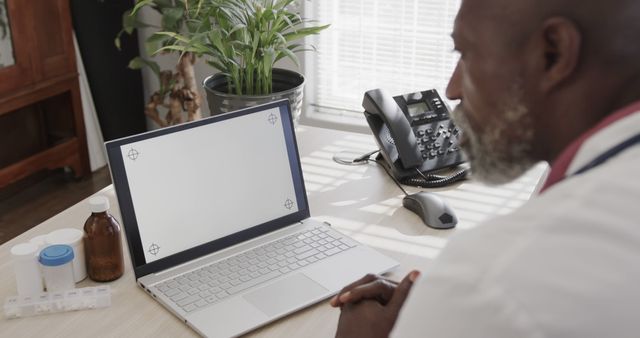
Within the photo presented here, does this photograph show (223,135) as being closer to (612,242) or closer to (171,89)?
(612,242)

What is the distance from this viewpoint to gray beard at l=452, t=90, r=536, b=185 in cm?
76

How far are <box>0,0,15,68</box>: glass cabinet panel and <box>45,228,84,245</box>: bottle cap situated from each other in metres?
1.75

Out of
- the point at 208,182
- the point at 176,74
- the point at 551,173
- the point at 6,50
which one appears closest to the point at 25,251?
the point at 208,182

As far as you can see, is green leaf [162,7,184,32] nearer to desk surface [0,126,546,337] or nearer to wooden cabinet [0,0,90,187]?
wooden cabinet [0,0,90,187]

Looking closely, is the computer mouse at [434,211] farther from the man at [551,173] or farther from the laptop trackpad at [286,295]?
the man at [551,173]

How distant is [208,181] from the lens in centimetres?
132

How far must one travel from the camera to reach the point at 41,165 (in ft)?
10.2

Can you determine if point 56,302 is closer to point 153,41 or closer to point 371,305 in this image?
point 371,305

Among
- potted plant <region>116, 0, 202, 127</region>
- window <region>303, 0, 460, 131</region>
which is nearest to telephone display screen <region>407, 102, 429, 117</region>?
potted plant <region>116, 0, 202, 127</region>

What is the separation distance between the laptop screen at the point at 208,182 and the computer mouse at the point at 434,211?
9.8 inches

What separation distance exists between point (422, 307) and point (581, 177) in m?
0.17

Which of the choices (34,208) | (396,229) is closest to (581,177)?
(396,229)

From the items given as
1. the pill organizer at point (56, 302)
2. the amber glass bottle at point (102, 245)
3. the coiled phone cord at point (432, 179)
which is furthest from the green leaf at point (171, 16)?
the pill organizer at point (56, 302)

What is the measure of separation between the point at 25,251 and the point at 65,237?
0.08 m
